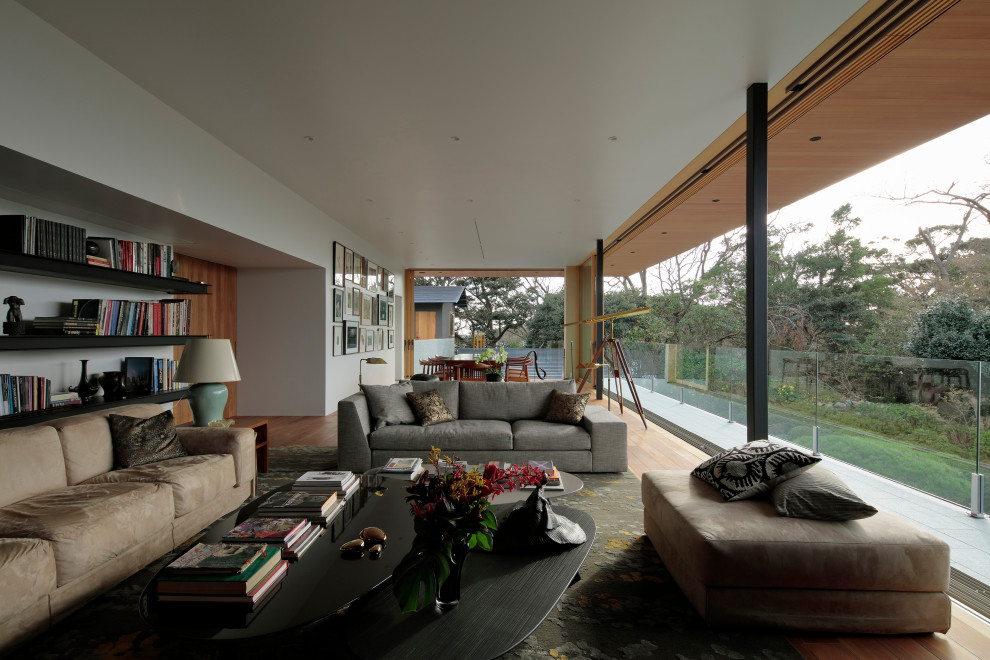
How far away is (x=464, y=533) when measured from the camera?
4.73 feet

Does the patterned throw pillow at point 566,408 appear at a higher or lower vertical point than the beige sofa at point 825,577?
higher

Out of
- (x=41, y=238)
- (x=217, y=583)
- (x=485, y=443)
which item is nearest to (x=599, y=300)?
(x=485, y=443)

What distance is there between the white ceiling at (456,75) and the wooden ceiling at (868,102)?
20 centimetres

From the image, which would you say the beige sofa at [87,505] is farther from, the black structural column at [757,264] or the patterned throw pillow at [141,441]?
the black structural column at [757,264]

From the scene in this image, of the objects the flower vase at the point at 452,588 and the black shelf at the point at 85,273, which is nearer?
the flower vase at the point at 452,588

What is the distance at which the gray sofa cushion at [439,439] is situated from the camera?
12.6 ft

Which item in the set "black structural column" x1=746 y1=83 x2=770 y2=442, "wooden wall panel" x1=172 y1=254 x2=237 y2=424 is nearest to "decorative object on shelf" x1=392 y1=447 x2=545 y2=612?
"black structural column" x1=746 y1=83 x2=770 y2=442

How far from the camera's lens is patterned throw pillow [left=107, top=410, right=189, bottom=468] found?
283 centimetres

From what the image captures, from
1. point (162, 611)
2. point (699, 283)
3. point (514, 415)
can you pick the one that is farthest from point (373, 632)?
point (699, 283)

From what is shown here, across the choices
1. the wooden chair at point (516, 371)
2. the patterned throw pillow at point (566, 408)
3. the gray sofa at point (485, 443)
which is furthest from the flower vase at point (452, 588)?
the wooden chair at point (516, 371)

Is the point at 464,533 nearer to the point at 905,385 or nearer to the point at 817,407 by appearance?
the point at 905,385

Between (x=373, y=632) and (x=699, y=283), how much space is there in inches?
560

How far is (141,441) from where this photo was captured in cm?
288

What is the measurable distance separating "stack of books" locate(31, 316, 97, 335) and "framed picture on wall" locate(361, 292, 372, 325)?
4.96 meters
